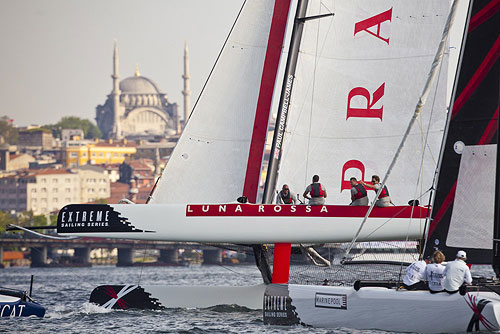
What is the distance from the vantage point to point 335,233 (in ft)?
56.0

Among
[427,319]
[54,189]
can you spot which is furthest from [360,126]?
[54,189]

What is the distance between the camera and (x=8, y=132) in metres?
187

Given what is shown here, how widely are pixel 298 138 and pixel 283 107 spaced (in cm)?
62

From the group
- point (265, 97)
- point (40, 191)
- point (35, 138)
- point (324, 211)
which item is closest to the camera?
point (324, 211)

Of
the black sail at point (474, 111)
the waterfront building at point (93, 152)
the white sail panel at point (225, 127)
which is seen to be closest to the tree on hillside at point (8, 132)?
the waterfront building at point (93, 152)

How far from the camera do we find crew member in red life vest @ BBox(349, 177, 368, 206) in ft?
56.1

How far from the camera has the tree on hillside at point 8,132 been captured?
18538cm

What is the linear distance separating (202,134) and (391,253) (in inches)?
159

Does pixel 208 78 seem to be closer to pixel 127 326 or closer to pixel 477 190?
pixel 127 326

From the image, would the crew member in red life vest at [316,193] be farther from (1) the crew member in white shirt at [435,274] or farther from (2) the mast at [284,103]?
(1) the crew member in white shirt at [435,274]

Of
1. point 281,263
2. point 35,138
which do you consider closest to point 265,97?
point 281,263

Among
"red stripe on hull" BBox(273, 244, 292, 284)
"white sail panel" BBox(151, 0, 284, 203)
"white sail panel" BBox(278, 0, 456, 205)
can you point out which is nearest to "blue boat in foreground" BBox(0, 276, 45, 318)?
"white sail panel" BBox(151, 0, 284, 203)

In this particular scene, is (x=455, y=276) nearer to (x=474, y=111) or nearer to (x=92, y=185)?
(x=474, y=111)

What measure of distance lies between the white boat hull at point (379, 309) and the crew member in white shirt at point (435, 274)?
0.09 metres
